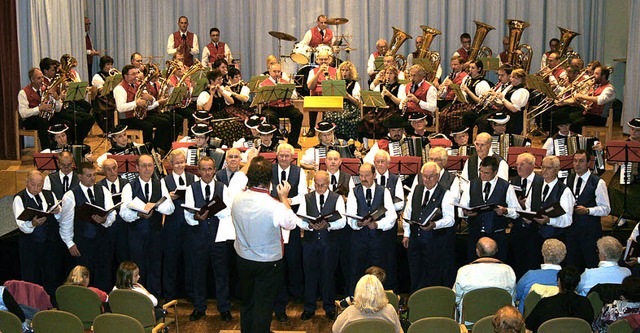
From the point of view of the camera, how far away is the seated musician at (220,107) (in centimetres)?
1312

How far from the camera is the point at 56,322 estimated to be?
675 centimetres

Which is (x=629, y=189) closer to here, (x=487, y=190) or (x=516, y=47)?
(x=487, y=190)

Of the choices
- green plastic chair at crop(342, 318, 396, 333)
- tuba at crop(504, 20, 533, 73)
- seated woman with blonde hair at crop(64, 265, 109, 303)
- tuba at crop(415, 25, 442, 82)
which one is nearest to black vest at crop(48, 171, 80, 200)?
seated woman with blonde hair at crop(64, 265, 109, 303)

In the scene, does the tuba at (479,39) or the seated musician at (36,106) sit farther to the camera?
the tuba at (479,39)

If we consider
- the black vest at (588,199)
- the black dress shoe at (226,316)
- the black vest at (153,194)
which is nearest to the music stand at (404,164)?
the black vest at (588,199)

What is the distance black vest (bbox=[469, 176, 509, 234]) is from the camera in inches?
372

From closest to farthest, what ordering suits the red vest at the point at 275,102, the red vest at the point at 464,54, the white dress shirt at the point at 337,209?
1. the white dress shirt at the point at 337,209
2. the red vest at the point at 275,102
3. the red vest at the point at 464,54

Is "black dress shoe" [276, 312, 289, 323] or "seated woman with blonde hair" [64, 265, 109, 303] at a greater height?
"seated woman with blonde hair" [64, 265, 109, 303]

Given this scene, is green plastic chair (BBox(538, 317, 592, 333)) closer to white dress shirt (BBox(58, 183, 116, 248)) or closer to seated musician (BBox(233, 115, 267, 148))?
white dress shirt (BBox(58, 183, 116, 248))

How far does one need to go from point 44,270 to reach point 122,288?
217 centimetres

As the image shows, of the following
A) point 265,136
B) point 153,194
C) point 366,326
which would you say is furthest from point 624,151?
point 153,194

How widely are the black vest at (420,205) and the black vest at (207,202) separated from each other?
1.99 meters

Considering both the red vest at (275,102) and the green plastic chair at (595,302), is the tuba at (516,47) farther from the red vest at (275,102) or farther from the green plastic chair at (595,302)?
the green plastic chair at (595,302)

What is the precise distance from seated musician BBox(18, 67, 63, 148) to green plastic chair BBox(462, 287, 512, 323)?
7.50 m
